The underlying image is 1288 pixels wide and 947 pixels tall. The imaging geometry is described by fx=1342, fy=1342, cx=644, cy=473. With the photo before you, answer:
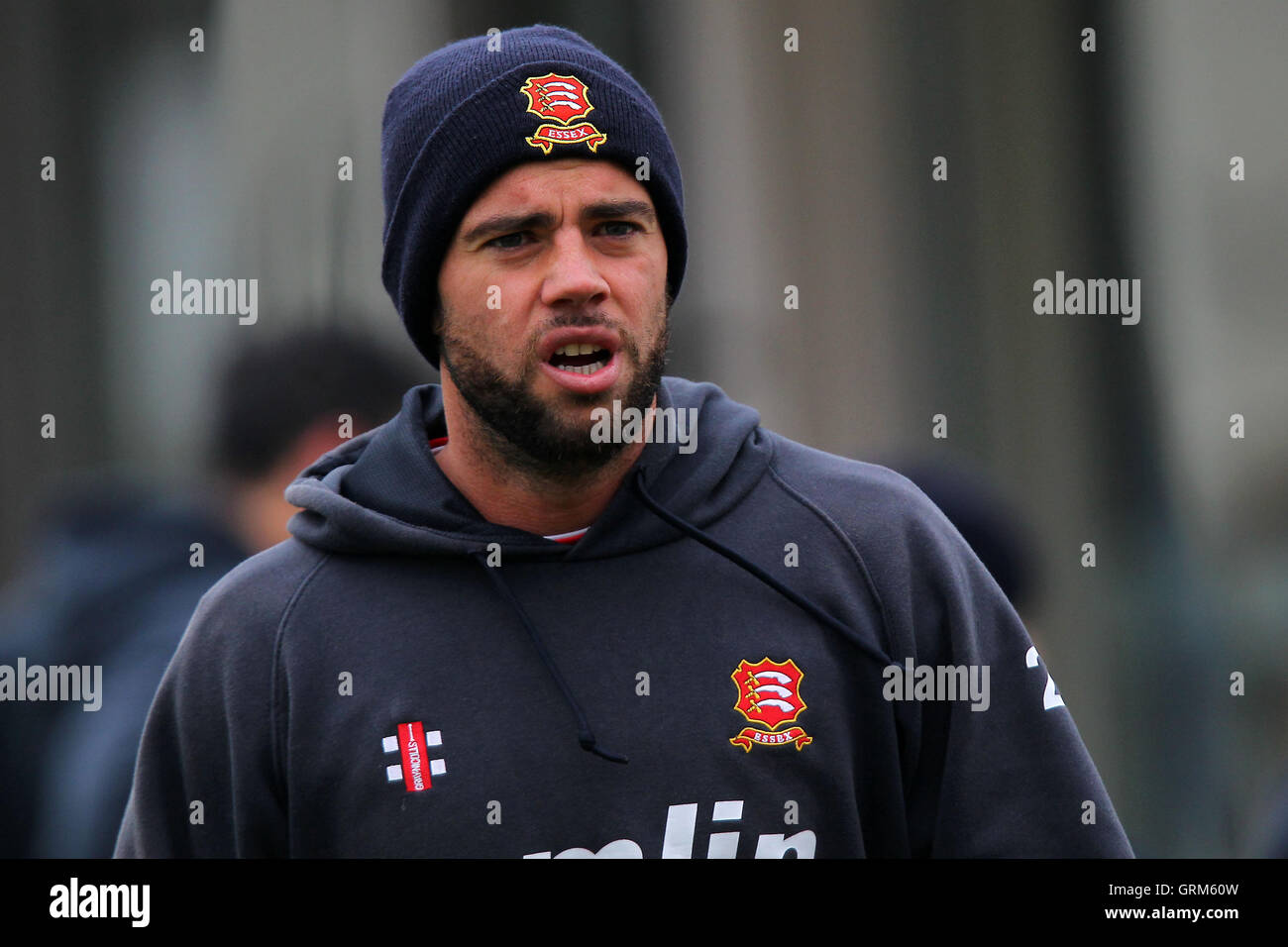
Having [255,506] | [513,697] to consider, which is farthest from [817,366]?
[513,697]

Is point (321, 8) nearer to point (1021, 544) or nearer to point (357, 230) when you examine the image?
point (357, 230)

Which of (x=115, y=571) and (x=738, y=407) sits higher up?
(x=738, y=407)

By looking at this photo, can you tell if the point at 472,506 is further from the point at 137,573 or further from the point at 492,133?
the point at 137,573

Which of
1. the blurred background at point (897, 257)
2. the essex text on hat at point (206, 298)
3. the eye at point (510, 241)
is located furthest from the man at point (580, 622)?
the essex text on hat at point (206, 298)

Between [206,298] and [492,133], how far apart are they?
266 centimetres

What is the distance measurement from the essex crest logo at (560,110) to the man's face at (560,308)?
0.04m

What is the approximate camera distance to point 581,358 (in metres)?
2.28

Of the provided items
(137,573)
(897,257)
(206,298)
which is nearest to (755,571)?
(137,573)

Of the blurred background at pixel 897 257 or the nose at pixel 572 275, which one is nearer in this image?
the nose at pixel 572 275

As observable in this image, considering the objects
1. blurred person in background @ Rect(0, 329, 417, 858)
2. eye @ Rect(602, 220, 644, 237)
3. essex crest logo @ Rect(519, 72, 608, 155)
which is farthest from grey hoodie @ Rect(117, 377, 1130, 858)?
blurred person in background @ Rect(0, 329, 417, 858)

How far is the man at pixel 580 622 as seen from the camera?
2.12 m

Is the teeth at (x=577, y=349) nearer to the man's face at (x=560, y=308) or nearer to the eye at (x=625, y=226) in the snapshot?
the man's face at (x=560, y=308)

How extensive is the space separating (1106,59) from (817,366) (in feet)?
5.11

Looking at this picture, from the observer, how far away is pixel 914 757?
2.22 metres
